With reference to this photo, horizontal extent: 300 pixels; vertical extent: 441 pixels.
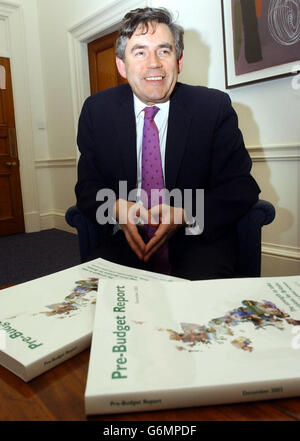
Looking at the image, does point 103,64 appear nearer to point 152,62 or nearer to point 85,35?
point 85,35

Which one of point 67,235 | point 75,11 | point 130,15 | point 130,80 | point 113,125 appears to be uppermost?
point 75,11

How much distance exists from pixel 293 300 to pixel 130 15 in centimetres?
118

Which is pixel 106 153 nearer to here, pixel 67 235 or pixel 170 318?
pixel 170 318

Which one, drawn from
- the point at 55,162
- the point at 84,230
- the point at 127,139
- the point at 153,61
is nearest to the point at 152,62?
the point at 153,61

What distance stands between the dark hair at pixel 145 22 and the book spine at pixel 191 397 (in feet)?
4.00

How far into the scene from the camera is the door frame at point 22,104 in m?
3.73

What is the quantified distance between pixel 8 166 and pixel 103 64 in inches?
63.2

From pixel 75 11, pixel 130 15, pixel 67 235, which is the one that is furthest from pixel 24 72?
pixel 130 15

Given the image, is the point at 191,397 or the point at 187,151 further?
the point at 187,151

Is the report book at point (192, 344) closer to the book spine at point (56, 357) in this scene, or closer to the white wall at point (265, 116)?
the book spine at point (56, 357)

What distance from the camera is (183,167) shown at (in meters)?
1.27

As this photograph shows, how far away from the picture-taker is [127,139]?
1.30 metres

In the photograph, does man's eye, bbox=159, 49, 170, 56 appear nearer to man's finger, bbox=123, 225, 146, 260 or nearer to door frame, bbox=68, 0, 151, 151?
man's finger, bbox=123, 225, 146, 260
